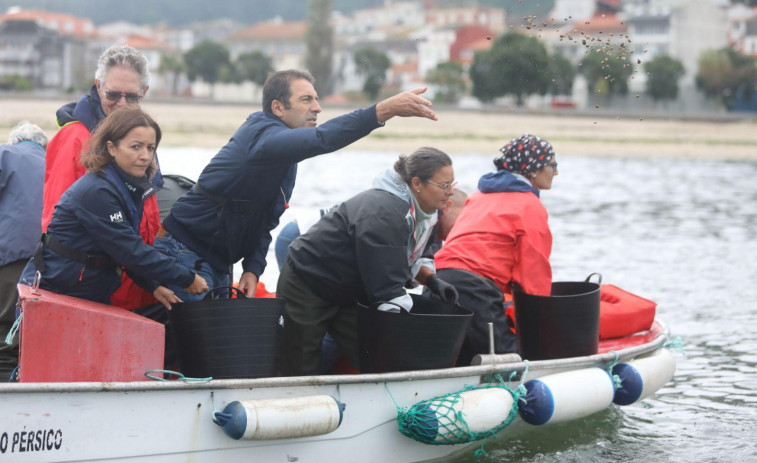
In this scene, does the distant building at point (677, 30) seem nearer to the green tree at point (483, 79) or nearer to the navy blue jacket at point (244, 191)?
the green tree at point (483, 79)

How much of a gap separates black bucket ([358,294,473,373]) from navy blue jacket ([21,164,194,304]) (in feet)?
3.85

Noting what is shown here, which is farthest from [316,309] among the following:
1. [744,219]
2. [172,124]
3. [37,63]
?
[37,63]

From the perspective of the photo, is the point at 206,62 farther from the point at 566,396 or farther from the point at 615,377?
the point at 566,396

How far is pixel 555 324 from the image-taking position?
6871mm

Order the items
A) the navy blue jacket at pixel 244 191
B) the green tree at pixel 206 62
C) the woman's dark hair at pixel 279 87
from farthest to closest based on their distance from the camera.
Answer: the green tree at pixel 206 62 → the woman's dark hair at pixel 279 87 → the navy blue jacket at pixel 244 191

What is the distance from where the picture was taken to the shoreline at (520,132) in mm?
43500

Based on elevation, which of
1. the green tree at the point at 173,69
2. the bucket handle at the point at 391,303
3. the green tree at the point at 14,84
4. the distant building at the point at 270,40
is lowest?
the green tree at the point at 14,84

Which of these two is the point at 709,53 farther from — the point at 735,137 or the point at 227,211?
the point at 227,211

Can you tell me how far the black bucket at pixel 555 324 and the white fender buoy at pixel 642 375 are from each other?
423 mm

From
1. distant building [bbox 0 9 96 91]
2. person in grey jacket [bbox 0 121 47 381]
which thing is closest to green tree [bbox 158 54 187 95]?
distant building [bbox 0 9 96 91]

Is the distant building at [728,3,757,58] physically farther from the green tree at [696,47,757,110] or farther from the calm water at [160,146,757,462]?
the calm water at [160,146,757,462]

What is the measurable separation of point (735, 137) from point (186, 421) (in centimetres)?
4987

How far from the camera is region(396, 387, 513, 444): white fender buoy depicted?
20.2 feet

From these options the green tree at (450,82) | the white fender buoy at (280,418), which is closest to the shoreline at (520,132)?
the green tree at (450,82)
